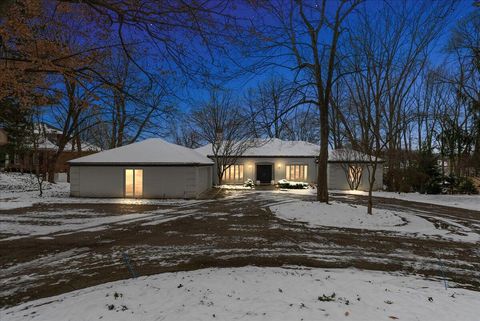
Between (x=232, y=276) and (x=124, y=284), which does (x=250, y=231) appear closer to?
(x=232, y=276)

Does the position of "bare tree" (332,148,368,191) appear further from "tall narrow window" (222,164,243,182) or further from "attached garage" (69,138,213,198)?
"attached garage" (69,138,213,198)

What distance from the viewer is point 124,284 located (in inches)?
195

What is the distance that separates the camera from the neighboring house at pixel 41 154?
87.4 feet

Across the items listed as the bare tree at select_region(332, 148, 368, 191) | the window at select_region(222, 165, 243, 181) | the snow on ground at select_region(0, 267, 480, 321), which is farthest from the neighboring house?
the bare tree at select_region(332, 148, 368, 191)

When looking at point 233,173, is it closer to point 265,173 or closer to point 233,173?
point 233,173

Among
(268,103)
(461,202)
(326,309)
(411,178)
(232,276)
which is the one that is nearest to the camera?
(326,309)

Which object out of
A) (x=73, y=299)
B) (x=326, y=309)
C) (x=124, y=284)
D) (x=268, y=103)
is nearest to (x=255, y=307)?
(x=326, y=309)

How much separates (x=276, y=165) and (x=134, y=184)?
14371mm

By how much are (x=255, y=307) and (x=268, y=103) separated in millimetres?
9844

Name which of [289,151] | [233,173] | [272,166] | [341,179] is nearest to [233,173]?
[233,173]

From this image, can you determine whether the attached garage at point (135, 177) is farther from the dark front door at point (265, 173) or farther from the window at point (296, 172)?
the window at point (296, 172)

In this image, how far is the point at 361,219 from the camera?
11.7 meters

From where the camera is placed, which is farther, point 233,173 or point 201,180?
point 233,173

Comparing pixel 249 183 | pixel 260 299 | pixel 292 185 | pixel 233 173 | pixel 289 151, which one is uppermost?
pixel 289 151
